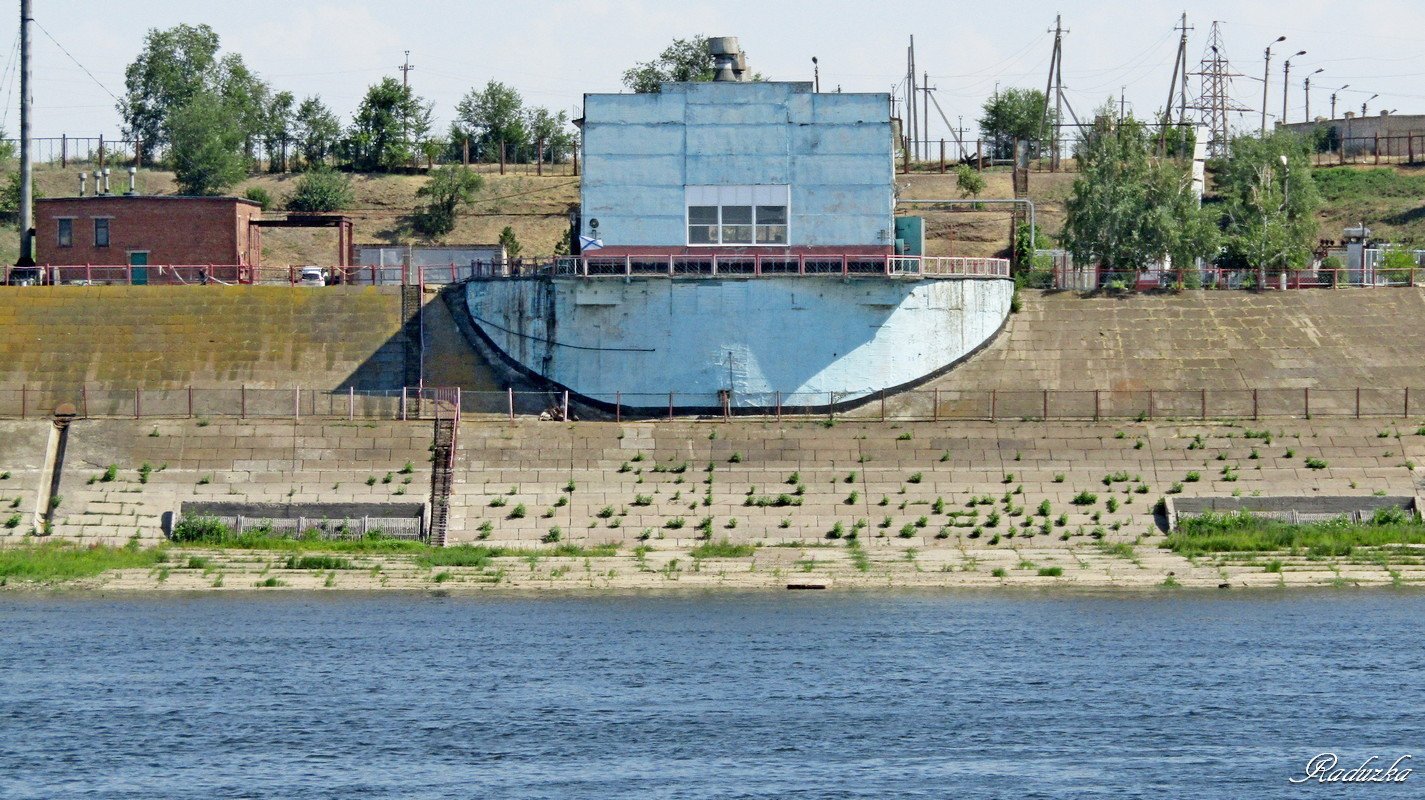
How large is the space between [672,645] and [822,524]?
13.3 meters

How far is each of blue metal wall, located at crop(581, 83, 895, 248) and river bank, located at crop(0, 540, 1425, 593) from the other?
45.5 ft

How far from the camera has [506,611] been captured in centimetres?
5172

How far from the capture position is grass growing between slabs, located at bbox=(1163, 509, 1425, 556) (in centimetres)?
5791

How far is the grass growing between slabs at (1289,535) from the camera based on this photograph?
2280 inches

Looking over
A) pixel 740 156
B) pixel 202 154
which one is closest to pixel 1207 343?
pixel 740 156

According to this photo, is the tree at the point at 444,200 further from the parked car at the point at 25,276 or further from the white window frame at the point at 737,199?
the white window frame at the point at 737,199

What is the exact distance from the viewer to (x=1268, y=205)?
287 feet

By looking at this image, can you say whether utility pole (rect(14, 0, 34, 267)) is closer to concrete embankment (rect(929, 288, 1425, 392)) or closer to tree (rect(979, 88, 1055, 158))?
concrete embankment (rect(929, 288, 1425, 392))

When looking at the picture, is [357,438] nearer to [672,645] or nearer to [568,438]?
[568,438]

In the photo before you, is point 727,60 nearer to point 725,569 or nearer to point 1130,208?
point 1130,208

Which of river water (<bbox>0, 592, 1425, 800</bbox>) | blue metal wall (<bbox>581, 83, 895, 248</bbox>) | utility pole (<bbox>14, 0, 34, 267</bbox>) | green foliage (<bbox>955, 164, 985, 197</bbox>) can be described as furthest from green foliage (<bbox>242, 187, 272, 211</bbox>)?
river water (<bbox>0, 592, 1425, 800</bbox>)

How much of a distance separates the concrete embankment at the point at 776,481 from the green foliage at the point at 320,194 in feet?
152

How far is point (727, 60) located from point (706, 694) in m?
34.8

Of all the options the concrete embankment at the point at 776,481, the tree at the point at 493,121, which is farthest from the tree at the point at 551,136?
the concrete embankment at the point at 776,481
